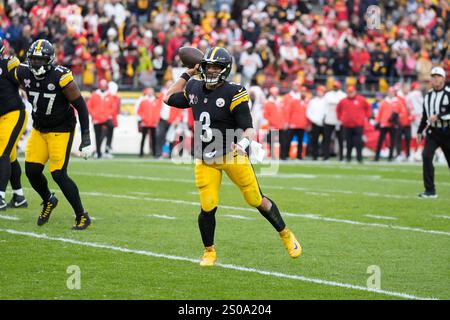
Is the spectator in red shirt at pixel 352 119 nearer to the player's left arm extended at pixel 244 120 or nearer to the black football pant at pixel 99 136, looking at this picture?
the black football pant at pixel 99 136

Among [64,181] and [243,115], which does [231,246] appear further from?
[64,181]

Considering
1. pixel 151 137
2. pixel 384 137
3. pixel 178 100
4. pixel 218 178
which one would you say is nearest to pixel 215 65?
pixel 178 100

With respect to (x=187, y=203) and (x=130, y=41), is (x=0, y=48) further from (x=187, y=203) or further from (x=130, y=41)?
(x=130, y=41)

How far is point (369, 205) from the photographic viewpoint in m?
11.4

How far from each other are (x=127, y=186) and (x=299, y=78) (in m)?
10.1

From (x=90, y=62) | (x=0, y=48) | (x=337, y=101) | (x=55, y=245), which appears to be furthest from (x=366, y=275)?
(x=90, y=62)

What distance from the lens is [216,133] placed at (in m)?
7.09

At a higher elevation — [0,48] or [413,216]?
[0,48]

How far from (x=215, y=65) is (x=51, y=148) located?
236cm

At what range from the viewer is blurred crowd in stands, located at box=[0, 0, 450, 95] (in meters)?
21.1

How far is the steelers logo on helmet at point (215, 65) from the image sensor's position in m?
6.91

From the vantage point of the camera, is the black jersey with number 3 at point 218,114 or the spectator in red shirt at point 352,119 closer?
the black jersey with number 3 at point 218,114

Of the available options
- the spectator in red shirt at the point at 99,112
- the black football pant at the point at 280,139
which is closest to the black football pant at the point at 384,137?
the black football pant at the point at 280,139

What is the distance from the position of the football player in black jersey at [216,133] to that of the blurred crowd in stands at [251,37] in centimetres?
1333
